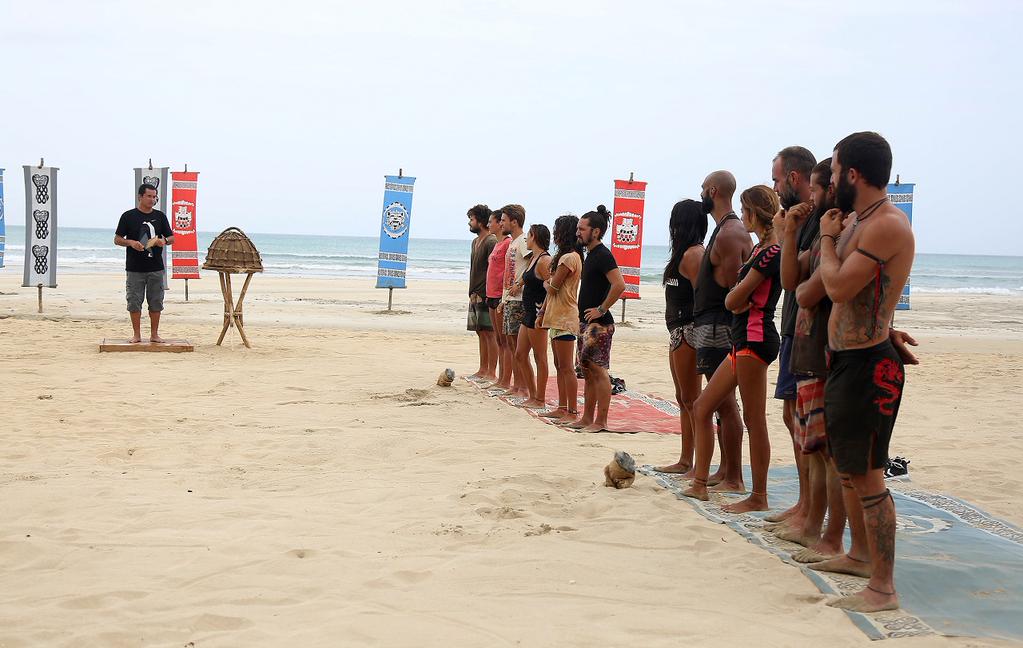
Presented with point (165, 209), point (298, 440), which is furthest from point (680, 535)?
point (165, 209)

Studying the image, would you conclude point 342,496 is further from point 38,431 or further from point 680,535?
point 38,431

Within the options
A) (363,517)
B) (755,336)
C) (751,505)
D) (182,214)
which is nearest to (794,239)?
(755,336)

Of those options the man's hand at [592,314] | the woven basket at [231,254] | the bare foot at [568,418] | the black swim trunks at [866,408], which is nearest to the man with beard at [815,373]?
the black swim trunks at [866,408]

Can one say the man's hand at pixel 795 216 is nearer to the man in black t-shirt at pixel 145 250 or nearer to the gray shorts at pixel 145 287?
the man in black t-shirt at pixel 145 250

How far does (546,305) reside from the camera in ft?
23.2

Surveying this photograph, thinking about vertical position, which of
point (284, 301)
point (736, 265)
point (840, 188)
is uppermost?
point (840, 188)

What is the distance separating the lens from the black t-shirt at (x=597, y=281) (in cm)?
648

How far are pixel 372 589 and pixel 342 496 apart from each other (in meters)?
1.36

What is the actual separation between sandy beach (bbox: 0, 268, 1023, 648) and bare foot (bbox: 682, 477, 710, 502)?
0.16 metres

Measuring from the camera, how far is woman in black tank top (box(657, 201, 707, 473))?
5.27 meters

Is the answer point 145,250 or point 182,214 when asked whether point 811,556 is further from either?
point 182,214

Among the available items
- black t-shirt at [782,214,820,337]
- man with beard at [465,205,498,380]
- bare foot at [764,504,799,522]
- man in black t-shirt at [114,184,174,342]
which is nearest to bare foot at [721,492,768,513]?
bare foot at [764,504,799,522]

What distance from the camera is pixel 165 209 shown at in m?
15.0

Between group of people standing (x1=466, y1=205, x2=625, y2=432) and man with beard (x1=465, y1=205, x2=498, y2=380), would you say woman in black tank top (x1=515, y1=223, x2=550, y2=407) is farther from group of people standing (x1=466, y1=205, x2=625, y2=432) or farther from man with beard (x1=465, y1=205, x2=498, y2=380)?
man with beard (x1=465, y1=205, x2=498, y2=380)
